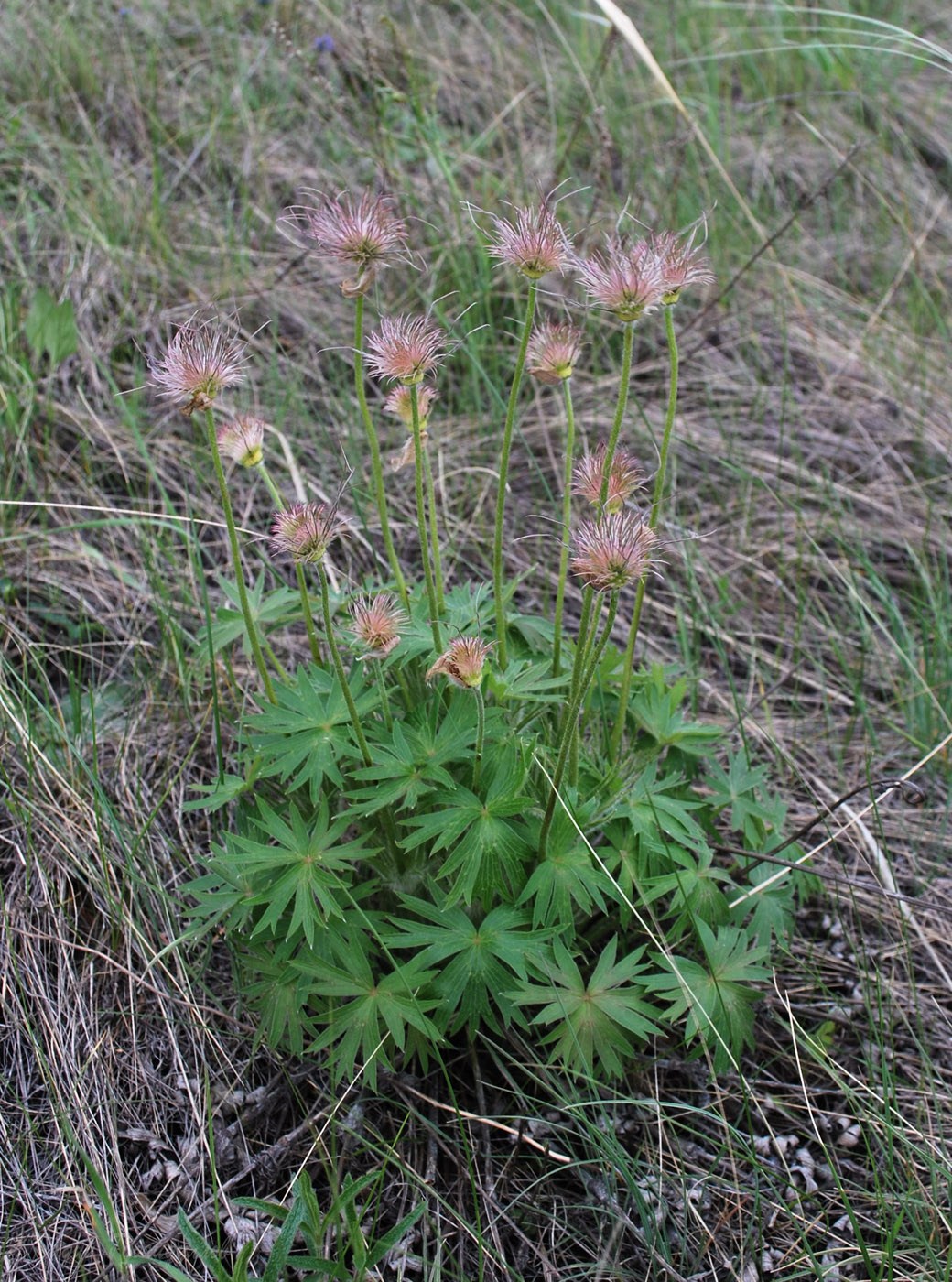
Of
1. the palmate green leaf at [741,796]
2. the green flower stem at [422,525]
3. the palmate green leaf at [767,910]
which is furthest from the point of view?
the palmate green leaf at [741,796]

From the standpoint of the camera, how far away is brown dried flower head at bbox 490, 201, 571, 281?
1634mm

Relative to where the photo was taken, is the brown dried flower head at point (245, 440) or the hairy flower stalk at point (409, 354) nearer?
the hairy flower stalk at point (409, 354)

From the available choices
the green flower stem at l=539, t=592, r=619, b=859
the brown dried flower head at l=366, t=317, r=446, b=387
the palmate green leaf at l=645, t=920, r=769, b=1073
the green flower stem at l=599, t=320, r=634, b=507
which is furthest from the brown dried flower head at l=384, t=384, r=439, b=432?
the palmate green leaf at l=645, t=920, r=769, b=1073

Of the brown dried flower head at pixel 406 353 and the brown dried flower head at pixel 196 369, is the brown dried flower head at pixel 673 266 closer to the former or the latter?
the brown dried flower head at pixel 406 353

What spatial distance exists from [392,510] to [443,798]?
1.44 meters

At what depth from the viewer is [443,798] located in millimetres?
1804

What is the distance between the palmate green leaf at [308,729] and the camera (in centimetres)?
181

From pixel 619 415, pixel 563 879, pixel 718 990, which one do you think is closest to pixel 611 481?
pixel 619 415

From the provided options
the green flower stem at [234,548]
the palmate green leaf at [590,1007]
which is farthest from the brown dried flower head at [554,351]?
the palmate green leaf at [590,1007]

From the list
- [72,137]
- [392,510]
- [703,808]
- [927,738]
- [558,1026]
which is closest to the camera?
[558,1026]

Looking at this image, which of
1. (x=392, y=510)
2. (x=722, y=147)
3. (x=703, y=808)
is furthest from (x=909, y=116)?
(x=703, y=808)

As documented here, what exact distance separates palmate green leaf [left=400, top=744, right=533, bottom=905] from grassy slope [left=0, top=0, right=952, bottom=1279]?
34cm

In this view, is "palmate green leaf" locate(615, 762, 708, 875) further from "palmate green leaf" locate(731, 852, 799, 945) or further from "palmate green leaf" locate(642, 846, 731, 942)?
"palmate green leaf" locate(731, 852, 799, 945)

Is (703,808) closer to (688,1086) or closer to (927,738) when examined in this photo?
(688,1086)
